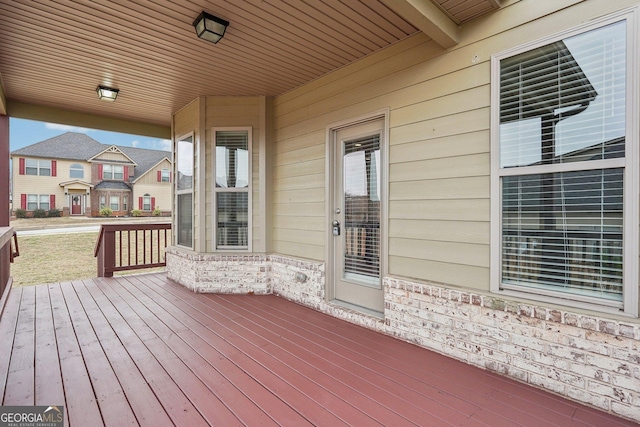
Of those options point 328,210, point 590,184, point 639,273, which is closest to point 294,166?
point 328,210

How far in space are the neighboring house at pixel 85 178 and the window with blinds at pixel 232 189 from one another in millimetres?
16170

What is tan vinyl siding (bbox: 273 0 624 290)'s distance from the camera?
220cm

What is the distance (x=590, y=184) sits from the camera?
1.88 meters

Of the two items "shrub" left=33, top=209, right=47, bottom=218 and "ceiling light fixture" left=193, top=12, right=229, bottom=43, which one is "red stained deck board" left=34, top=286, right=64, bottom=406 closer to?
"ceiling light fixture" left=193, top=12, right=229, bottom=43

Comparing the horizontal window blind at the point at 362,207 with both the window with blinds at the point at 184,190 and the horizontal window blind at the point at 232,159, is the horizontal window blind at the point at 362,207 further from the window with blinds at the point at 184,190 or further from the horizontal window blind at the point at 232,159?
the window with blinds at the point at 184,190

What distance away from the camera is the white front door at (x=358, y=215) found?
3.11 m

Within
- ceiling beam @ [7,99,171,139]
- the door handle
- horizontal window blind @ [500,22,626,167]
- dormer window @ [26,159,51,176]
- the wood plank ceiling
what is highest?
dormer window @ [26,159,51,176]

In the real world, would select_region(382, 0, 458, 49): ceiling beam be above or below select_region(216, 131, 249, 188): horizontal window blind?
above

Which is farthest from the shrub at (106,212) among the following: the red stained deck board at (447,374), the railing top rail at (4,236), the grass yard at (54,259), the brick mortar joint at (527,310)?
the brick mortar joint at (527,310)

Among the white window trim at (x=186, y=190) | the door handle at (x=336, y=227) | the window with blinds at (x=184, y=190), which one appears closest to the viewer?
the door handle at (x=336, y=227)

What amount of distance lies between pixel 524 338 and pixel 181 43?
3667 millimetres

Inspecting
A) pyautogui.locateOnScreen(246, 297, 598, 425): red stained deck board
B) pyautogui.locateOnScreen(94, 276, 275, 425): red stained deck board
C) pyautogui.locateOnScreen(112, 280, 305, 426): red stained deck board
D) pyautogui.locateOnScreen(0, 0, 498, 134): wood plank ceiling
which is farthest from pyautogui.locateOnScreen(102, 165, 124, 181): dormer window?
pyautogui.locateOnScreen(246, 297, 598, 425): red stained deck board

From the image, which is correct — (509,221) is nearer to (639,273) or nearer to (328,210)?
(639,273)

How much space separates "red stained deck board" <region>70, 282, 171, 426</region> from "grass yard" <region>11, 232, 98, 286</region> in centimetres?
420
